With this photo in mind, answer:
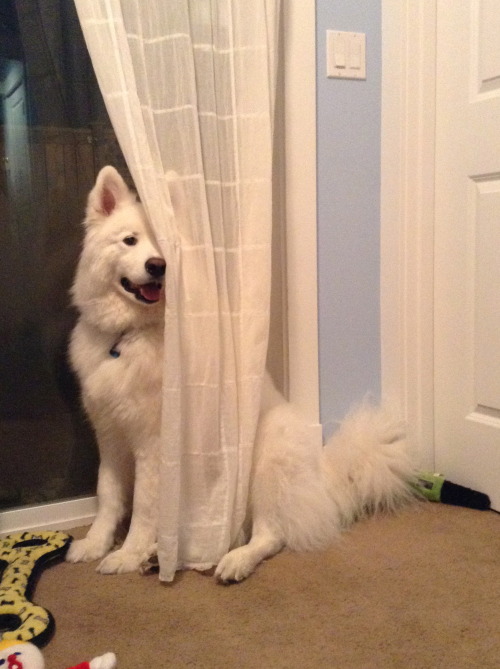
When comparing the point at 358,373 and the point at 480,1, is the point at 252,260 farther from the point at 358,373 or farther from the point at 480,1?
the point at 480,1

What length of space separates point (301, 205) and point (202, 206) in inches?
18.6

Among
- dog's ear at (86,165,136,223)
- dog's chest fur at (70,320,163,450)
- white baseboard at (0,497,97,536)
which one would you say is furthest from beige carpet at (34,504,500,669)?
dog's ear at (86,165,136,223)

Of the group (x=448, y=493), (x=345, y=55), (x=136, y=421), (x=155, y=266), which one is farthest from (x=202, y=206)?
(x=448, y=493)

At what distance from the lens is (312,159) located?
6.01ft

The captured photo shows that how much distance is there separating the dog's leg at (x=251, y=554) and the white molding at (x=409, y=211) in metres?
0.71

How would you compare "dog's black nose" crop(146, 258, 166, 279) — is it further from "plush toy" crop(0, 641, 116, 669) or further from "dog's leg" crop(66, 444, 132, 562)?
"plush toy" crop(0, 641, 116, 669)

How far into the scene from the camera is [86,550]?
5.14 ft

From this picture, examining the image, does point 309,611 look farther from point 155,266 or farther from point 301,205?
point 301,205

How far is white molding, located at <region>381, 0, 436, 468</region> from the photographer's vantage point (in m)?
1.86

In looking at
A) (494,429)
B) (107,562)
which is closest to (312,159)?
(494,429)

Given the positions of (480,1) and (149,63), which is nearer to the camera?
(149,63)

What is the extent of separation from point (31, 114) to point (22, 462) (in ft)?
3.59

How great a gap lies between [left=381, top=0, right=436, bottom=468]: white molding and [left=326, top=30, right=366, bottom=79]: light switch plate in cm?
9

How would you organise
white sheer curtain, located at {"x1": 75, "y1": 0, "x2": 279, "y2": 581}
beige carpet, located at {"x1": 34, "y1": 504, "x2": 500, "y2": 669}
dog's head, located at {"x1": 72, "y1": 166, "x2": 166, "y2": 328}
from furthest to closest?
dog's head, located at {"x1": 72, "y1": 166, "x2": 166, "y2": 328} < white sheer curtain, located at {"x1": 75, "y1": 0, "x2": 279, "y2": 581} < beige carpet, located at {"x1": 34, "y1": 504, "x2": 500, "y2": 669}
